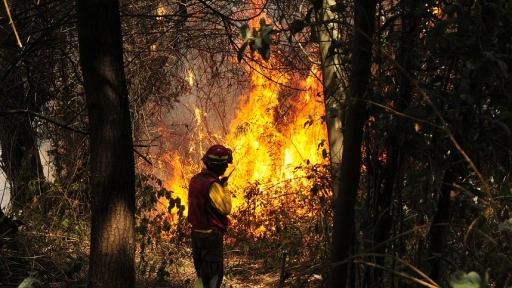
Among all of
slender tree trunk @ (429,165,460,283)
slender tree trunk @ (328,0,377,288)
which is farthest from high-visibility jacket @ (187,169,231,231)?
slender tree trunk @ (429,165,460,283)

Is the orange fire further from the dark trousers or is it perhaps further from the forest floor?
the dark trousers

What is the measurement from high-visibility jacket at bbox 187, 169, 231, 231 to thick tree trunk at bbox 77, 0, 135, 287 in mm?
2494

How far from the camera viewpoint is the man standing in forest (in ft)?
24.8

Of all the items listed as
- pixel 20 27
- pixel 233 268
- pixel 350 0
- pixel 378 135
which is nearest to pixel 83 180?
pixel 233 268

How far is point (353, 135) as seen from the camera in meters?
3.04

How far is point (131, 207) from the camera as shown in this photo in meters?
5.07

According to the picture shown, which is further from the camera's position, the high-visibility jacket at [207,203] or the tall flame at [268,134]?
the tall flame at [268,134]

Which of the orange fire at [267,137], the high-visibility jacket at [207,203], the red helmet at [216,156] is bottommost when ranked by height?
the high-visibility jacket at [207,203]

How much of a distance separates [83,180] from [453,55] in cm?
948

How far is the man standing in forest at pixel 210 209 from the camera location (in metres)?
7.55

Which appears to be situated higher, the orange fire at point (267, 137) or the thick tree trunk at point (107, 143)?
the orange fire at point (267, 137)

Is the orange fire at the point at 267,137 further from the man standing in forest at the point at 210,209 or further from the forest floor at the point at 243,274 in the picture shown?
the man standing in forest at the point at 210,209

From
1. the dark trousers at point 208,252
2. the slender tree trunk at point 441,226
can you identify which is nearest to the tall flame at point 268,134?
the dark trousers at point 208,252

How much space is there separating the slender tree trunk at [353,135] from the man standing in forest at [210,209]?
14.5ft
